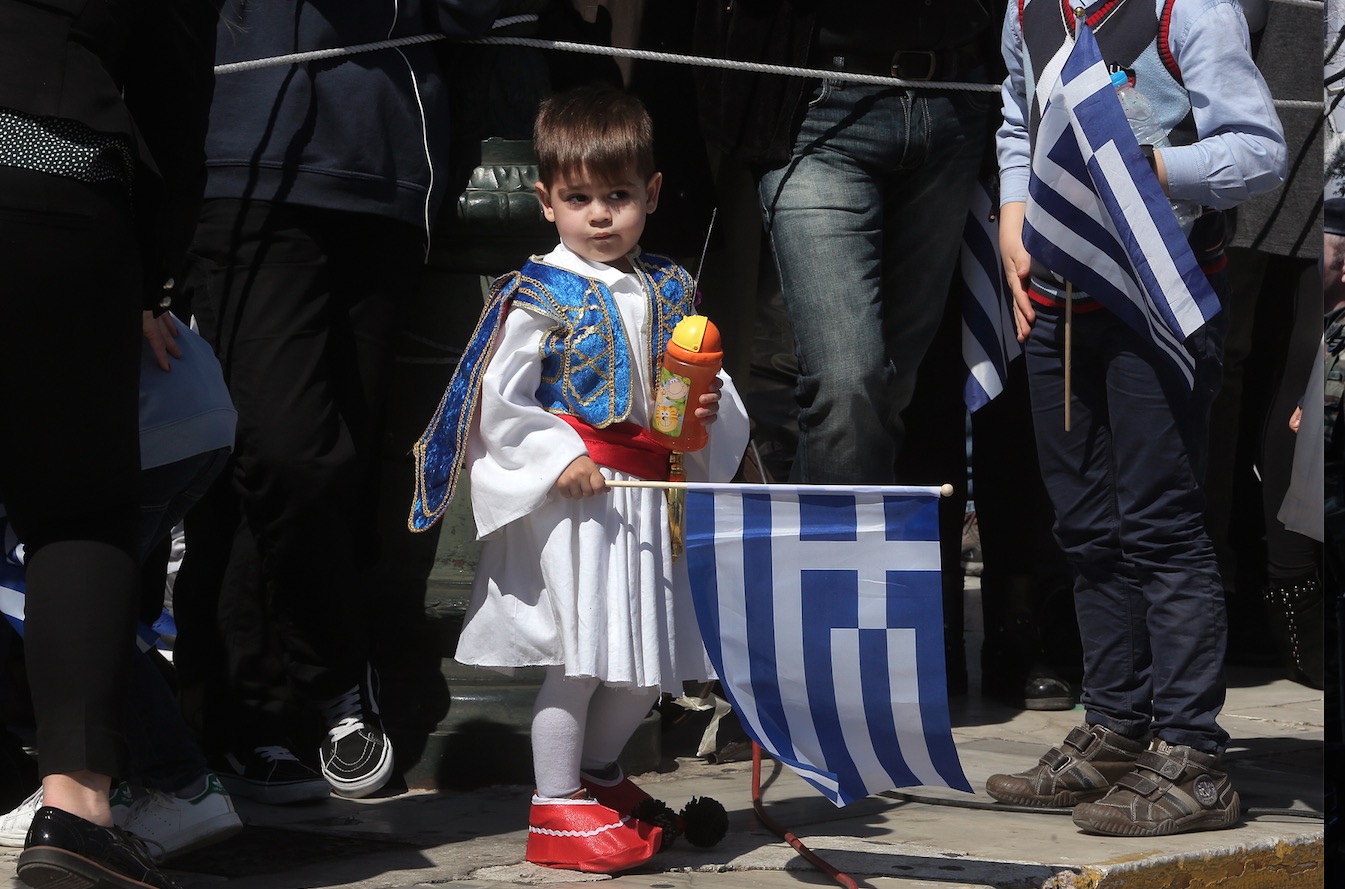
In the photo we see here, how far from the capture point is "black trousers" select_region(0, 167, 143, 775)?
265 cm

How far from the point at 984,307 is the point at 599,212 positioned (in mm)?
1405

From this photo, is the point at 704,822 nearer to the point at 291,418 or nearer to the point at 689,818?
the point at 689,818

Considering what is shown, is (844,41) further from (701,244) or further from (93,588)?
(93,588)

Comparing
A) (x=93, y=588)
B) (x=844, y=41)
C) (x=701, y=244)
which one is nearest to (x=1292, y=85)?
(x=844, y=41)

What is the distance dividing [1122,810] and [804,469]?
1113 millimetres

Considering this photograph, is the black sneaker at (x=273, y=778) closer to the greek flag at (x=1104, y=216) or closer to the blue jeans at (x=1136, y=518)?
the blue jeans at (x=1136, y=518)

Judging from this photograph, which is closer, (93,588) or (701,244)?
(93,588)

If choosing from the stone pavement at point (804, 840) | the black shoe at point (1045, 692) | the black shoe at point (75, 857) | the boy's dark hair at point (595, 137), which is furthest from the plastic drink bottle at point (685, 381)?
the black shoe at point (1045, 692)

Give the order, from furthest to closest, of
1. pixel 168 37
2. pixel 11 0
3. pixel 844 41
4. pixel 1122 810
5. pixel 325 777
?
pixel 844 41 < pixel 325 777 < pixel 1122 810 < pixel 168 37 < pixel 11 0

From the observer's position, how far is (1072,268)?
142 inches

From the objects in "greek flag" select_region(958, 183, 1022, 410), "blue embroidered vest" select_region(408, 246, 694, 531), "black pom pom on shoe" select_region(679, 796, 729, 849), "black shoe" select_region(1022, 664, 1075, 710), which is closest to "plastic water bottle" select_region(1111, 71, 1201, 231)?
"greek flag" select_region(958, 183, 1022, 410)

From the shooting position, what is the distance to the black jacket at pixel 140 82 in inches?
105

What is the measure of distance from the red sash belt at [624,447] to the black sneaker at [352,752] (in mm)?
946

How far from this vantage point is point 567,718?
10.9 ft
